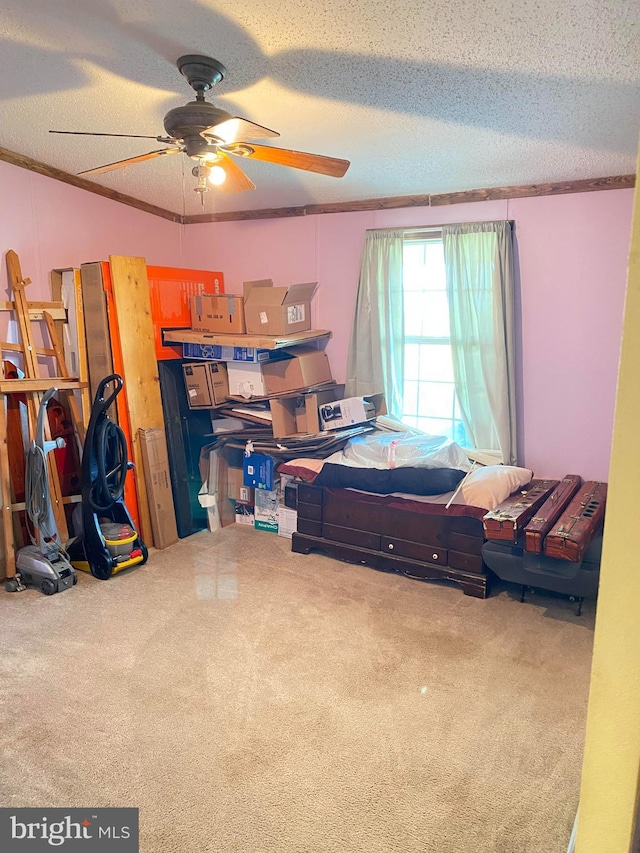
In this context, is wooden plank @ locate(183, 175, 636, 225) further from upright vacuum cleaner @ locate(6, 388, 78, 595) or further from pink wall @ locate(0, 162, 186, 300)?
upright vacuum cleaner @ locate(6, 388, 78, 595)

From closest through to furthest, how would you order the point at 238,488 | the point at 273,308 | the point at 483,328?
the point at 483,328, the point at 273,308, the point at 238,488

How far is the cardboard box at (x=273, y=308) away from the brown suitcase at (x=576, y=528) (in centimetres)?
223

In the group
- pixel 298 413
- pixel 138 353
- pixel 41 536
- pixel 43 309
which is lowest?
pixel 41 536

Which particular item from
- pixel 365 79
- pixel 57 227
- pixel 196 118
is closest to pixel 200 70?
pixel 196 118

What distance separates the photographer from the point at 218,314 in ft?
14.6

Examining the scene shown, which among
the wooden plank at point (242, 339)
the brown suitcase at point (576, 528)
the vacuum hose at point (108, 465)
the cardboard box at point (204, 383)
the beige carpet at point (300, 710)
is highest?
the wooden plank at point (242, 339)

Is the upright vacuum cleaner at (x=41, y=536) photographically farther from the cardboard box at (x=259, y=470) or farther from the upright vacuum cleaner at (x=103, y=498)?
the cardboard box at (x=259, y=470)

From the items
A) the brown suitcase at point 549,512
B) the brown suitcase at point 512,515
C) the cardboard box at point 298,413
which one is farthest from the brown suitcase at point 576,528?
the cardboard box at point 298,413

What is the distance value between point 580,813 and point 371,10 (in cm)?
223

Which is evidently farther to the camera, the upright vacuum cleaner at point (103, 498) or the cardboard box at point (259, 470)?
the cardboard box at point (259, 470)

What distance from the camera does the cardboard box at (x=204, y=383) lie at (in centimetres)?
443

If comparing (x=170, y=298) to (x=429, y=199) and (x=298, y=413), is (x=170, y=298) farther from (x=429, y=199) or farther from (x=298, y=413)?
(x=429, y=199)

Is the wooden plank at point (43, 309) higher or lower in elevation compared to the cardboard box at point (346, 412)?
higher

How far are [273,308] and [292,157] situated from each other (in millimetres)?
1742
